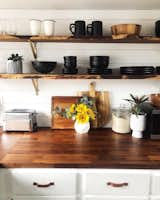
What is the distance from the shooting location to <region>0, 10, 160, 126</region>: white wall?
6.86ft

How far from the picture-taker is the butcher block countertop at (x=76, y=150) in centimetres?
148

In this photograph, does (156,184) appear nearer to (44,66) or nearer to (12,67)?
(44,66)

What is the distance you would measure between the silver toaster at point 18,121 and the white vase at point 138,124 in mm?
801

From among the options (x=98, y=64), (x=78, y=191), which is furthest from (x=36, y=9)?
(x=78, y=191)

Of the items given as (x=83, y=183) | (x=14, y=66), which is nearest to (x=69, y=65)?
(x=14, y=66)

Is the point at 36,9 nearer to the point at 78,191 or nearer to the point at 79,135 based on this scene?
the point at 79,135

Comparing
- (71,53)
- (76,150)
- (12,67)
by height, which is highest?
(71,53)

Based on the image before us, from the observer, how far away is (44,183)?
1507mm

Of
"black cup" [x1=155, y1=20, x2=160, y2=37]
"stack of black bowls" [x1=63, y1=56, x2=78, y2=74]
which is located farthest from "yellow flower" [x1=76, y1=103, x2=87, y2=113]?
"black cup" [x1=155, y1=20, x2=160, y2=37]

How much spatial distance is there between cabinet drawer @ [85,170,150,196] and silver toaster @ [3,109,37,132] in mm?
789

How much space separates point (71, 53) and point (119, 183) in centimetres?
112

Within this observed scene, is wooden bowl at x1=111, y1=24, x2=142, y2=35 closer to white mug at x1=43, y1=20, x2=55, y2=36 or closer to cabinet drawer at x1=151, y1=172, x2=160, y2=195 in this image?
white mug at x1=43, y1=20, x2=55, y2=36

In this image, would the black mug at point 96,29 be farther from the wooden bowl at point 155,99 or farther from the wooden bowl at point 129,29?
the wooden bowl at point 155,99

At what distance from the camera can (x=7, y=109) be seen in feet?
7.34
